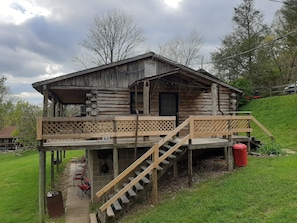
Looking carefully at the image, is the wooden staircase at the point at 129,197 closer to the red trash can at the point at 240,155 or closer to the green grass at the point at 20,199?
the red trash can at the point at 240,155

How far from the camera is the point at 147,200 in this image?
8.52 metres

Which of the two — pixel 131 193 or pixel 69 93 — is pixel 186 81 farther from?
pixel 131 193

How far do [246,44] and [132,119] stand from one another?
23685 mm

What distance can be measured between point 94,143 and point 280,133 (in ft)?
42.0

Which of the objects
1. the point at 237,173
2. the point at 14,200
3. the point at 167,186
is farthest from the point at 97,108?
the point at 237,173

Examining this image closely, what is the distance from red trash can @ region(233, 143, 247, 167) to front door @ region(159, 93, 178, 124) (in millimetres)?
4055

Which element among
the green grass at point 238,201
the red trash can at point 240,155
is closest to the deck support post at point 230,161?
the red trash can at point 240,155

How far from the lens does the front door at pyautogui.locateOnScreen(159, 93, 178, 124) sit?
12719 mm

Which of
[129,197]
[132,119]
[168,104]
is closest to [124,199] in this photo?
[129,197]

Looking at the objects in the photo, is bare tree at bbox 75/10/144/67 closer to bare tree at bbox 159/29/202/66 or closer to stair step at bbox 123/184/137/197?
bare tree at bbox 159/29/202/66

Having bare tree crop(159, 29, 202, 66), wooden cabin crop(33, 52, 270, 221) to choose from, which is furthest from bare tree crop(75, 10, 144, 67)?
wooden cabin crop(33, 52, 270, 221)

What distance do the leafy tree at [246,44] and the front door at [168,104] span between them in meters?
17.6

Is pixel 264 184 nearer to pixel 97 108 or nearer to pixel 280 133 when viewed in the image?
pixel 97 108

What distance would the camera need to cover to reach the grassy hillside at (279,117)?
50.3ft
